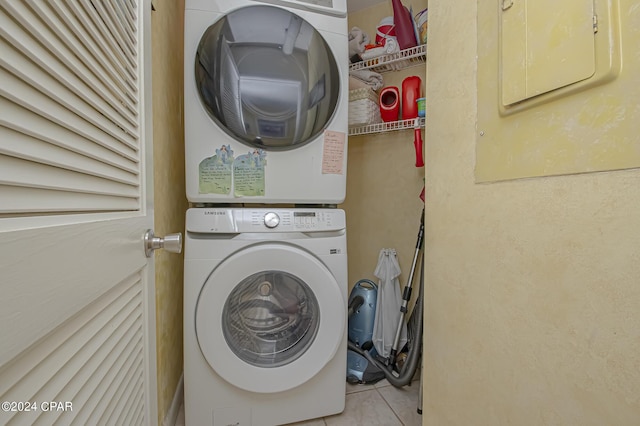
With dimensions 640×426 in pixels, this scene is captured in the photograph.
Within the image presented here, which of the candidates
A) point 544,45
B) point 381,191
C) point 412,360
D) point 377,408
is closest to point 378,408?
point 377,408

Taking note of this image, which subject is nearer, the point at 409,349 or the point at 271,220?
the point at 271,220

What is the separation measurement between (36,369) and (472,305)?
2.83ft

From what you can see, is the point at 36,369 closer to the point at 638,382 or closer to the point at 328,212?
the point at 638,382

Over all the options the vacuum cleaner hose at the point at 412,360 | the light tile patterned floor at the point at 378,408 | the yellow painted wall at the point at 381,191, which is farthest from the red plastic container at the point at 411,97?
the light tile patterned floor at the point at 378,408

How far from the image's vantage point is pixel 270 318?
1153 millimetres

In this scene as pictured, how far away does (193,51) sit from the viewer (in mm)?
1031

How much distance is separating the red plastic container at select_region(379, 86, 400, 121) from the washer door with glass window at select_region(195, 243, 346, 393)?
0.91 meters

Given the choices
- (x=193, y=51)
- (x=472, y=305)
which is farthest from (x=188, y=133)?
(x=472, y=305)

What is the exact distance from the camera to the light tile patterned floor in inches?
44.4

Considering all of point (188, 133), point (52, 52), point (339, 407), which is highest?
point (188, 133)

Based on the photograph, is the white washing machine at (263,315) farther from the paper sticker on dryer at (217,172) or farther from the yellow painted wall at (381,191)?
the yellow painted wall at (381,191)

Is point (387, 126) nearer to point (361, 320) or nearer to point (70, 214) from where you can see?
point (361, 320)

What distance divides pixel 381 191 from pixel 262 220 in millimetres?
928

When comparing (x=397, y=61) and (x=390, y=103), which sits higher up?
(x=397, y=61)
